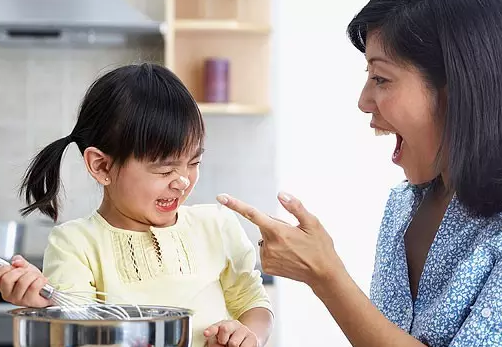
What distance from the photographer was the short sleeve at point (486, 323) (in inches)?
56.6

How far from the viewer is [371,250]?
165 inches

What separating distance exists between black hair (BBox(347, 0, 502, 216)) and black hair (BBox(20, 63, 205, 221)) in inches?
15.5

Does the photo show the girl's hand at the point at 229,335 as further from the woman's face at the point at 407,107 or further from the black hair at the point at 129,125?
the woman's face at the point at 407,107

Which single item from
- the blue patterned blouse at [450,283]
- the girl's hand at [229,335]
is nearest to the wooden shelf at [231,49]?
the blue patterned blouse at [450,283]

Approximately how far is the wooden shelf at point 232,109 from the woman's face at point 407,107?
7.90 feet

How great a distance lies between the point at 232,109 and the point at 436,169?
2.49 m

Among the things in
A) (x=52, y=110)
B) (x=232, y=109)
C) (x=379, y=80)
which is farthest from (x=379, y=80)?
(x=52, y=110)

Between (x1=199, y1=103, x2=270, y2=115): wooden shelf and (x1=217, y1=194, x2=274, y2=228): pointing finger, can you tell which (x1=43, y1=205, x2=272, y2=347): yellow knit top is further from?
(x1=199, y1=103, x2=270, y2=115): wooden shelf

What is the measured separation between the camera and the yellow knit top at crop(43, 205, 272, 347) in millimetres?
1478

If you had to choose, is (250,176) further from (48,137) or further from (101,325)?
(101,325)

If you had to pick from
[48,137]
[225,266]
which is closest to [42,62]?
[48,137]

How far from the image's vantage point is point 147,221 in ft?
5.13

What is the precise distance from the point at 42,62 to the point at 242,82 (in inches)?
36.8

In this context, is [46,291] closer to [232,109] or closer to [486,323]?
[486,323]
